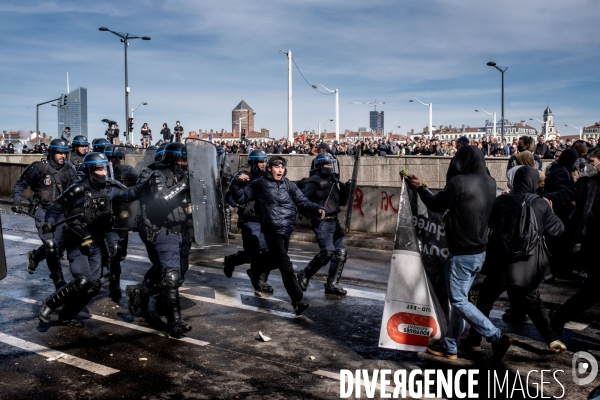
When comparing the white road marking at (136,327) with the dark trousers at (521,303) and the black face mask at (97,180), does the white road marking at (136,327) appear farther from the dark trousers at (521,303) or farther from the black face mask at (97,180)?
the dark trousers at (521,303)

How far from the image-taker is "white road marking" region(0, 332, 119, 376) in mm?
5363

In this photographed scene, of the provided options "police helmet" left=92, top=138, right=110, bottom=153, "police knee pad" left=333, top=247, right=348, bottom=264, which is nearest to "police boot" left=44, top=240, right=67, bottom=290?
"police helmet" left=92, top=138, right=110, bottom=153

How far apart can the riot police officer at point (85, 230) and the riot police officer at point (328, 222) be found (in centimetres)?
236

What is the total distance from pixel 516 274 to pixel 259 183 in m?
2.99

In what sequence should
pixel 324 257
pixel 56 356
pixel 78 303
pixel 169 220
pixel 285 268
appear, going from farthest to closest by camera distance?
pixel 324 257, pixel 285 268, pixel 78 303, pixel 169 220, pixel 56 356

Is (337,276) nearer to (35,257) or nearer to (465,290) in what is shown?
(465,290)

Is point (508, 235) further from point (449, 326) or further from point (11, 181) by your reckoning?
point (11, 181)

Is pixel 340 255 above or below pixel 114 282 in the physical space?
above

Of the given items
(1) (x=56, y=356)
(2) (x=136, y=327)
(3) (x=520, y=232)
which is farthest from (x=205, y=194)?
(3) (x=520, y=232)

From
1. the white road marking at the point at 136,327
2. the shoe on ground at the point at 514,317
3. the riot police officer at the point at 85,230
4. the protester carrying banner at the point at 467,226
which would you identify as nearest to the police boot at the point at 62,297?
the riot police officer at the point at 85,230

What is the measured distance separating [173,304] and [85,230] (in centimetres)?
129

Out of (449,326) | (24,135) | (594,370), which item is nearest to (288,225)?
(449,326)

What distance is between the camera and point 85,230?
22.1 feet

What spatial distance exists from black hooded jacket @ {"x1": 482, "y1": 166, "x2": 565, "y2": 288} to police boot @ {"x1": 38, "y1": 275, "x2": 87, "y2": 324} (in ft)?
13.0
